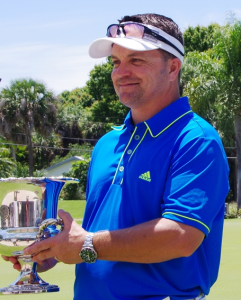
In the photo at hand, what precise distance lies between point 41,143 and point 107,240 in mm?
48437

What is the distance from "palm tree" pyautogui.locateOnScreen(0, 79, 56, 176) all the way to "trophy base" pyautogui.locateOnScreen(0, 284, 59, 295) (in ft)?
114

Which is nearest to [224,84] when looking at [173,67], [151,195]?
[173,67]

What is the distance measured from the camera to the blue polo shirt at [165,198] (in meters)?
2.23

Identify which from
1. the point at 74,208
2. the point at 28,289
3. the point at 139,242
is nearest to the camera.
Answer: the point at 139,242

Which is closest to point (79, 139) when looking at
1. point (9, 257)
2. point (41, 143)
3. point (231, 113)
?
point (41, 143)

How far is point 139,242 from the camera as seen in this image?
86.2 inches

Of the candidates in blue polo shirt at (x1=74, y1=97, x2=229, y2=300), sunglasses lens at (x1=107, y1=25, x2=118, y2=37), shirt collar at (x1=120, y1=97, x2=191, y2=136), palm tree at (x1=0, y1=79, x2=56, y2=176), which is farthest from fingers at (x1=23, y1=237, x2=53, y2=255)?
palm tree at (x1=0, y1=79, x2=56, y2=176)

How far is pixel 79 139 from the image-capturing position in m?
57.2

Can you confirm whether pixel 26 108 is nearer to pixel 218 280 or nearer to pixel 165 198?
pixel 218 280

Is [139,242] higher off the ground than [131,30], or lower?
lower

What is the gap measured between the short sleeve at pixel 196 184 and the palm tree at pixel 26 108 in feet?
116

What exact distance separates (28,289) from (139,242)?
0.84 m

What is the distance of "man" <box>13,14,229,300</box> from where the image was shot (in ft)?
7.25

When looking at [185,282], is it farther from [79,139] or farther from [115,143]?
[79,139]
